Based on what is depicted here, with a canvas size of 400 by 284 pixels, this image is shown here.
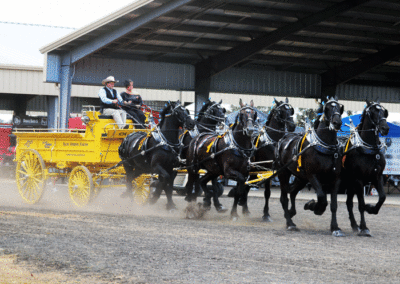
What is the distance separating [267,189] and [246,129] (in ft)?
6.31

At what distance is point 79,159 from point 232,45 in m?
12.8

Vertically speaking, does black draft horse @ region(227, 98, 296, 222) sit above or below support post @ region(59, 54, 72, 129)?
below

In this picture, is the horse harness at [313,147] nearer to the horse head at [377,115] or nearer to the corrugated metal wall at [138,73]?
the horse head at [377,115]

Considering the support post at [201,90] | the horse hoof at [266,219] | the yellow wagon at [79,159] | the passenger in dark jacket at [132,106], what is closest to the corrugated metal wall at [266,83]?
the support post at [201,90]

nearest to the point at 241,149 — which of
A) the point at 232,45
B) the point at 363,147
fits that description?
the point at 363,147

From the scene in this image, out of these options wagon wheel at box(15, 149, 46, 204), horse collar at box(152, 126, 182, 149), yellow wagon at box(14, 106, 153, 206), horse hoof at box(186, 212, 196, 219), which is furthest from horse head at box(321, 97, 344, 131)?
wagon wheel at box(15, 149, 46, 204)

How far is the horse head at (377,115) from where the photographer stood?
9.84 m

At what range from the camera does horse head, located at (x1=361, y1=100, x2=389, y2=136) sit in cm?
984

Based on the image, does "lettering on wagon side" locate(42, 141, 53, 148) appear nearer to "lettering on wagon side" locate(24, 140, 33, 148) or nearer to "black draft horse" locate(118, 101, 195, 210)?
Result: "lettering on wagon side" locate(24, 140, 33, 148)

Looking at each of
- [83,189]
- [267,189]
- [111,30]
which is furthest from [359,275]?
[111,30]

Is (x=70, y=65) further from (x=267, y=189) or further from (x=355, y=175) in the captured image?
(x=355, y=175)

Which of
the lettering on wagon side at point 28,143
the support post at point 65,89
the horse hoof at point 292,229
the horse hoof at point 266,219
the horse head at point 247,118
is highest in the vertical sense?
the support post at point 65,89

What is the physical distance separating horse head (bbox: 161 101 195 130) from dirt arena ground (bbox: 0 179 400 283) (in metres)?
1.91

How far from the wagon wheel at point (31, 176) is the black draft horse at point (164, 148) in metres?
2.36
